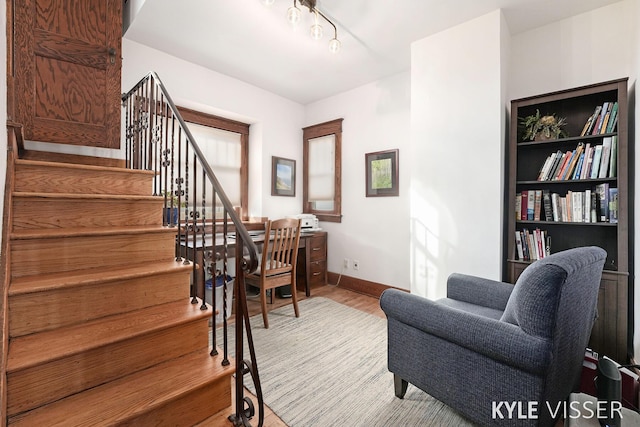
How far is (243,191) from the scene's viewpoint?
13.7 ft

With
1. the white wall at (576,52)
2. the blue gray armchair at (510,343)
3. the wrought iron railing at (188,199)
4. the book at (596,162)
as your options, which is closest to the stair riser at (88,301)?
the wrought iron railing at (188,199)

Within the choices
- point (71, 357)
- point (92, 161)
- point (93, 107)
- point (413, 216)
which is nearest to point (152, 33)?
point (93, 107)

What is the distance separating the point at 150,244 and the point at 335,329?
1.72 m

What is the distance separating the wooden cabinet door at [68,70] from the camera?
7.39ft

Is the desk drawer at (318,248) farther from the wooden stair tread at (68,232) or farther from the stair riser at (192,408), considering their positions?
the stair riser at (192,408)

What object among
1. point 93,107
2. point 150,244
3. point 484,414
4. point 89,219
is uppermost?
point 93,107

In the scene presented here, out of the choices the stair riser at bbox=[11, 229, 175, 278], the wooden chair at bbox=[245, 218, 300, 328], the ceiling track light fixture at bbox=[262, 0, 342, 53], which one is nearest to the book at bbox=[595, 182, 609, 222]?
the ceiling track light fixture at bbox=[262, 0, 342, 53]

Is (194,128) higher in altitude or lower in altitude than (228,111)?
lower

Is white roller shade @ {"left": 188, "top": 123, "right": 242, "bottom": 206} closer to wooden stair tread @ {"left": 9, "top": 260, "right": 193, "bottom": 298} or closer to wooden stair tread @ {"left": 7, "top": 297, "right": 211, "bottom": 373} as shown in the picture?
wooden stair tread @ {"left": 9, "top": 260, "right": 193, "bottom": 298}

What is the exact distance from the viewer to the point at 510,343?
1201 mm

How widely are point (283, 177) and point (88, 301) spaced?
3.08m

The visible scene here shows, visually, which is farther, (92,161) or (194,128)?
(194,128)

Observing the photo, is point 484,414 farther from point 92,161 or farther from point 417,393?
point 92,161

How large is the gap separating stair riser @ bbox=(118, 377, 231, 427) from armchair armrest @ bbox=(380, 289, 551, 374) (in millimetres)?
973
